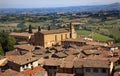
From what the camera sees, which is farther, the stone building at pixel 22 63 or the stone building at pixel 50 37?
the stone building at pixel 50 37

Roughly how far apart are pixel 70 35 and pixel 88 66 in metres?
39.2

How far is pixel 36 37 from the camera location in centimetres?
6475

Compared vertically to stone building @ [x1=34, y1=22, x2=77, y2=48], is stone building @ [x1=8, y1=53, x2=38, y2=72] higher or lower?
higher

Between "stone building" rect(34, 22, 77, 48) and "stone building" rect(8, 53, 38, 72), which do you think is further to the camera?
"stone building" rect(34, 22, 77, 48)

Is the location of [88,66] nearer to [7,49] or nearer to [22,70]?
[22,70]

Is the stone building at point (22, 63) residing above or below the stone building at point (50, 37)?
above

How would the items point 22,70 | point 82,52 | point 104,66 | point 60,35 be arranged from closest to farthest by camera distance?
point 104,66 < point 22,70 < point 82,52 < point 60,35

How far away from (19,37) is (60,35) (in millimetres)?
10823

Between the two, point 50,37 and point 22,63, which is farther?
point 50,37

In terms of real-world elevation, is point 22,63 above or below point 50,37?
above

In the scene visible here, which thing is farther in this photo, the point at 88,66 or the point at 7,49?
the point at 7,49

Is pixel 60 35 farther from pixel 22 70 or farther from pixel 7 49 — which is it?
pixel 22 70

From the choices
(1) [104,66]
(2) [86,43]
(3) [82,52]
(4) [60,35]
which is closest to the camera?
(1) [104,66]

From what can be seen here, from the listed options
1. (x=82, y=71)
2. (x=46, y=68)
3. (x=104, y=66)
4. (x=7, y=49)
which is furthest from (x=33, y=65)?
(x=7, y=49)
